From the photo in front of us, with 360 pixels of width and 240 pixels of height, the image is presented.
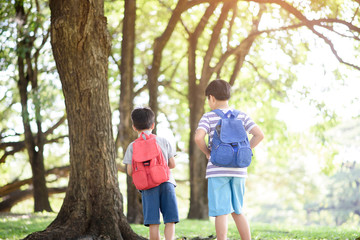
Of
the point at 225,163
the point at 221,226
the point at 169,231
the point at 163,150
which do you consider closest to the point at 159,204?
the point at 169,231

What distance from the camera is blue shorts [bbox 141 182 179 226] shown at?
520 centimetres

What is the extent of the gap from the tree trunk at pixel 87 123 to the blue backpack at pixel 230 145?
2010mm

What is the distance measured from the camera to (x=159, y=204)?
5242 millimetres

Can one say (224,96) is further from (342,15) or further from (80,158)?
(342,15)

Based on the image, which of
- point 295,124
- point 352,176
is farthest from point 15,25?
point 352,176

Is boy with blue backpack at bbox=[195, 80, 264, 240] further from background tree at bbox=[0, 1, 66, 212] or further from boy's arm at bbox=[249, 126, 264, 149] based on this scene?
background tree at bbox=[0, 1, 66, 212]

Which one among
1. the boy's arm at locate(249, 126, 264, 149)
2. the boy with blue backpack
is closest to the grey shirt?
the boy with blue backpack

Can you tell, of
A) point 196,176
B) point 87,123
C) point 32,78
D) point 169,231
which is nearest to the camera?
point 169,231

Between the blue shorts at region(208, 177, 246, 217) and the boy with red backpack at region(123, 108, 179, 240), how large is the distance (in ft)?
1.65

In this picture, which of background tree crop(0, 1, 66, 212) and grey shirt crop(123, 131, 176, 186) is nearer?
grey shirt crop(123, 131, 176, 186)

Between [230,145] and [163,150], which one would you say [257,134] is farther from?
[163,150]

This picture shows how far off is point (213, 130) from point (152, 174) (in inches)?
31.1

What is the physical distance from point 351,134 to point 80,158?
36.8 m

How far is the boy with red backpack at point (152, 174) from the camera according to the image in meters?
5.13
